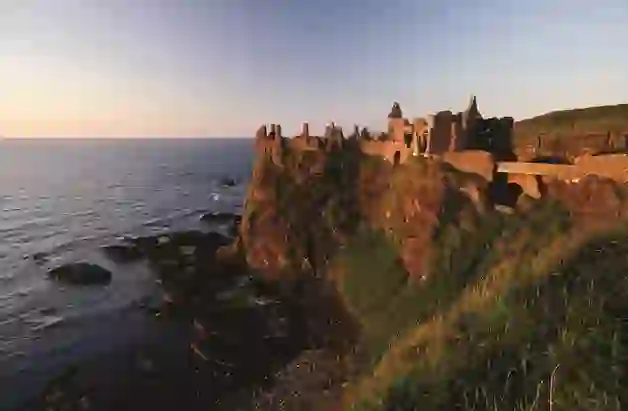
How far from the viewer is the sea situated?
29.4m

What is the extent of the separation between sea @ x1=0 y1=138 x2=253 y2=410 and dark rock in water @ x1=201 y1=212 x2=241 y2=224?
2017 mm

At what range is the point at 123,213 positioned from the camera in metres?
79.1

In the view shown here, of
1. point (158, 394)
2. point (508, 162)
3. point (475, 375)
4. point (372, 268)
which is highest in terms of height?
point (508, 162)

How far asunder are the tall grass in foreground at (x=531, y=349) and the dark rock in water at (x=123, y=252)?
46645 mm

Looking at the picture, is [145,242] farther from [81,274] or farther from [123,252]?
[81,274]

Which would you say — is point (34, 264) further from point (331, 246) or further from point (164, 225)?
point (331, 246)

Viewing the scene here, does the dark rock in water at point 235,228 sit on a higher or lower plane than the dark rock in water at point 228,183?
lower

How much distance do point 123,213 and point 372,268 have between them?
56568 millimetres

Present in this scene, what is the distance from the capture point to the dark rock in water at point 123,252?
166 feet

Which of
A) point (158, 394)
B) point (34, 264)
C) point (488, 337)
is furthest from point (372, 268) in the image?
point (34, 264)

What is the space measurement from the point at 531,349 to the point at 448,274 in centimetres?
2148

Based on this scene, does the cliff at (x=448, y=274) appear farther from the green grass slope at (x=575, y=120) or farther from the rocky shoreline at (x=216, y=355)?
the green grass slope at (x=575, y=120)

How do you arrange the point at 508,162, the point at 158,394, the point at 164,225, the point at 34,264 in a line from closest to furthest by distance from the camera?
the point at 158,394, the point at 508,162, the point at 34,264, the point at 164,225

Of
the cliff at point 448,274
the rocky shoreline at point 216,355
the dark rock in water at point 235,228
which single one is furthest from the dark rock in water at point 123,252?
the cliff at point 448,274
